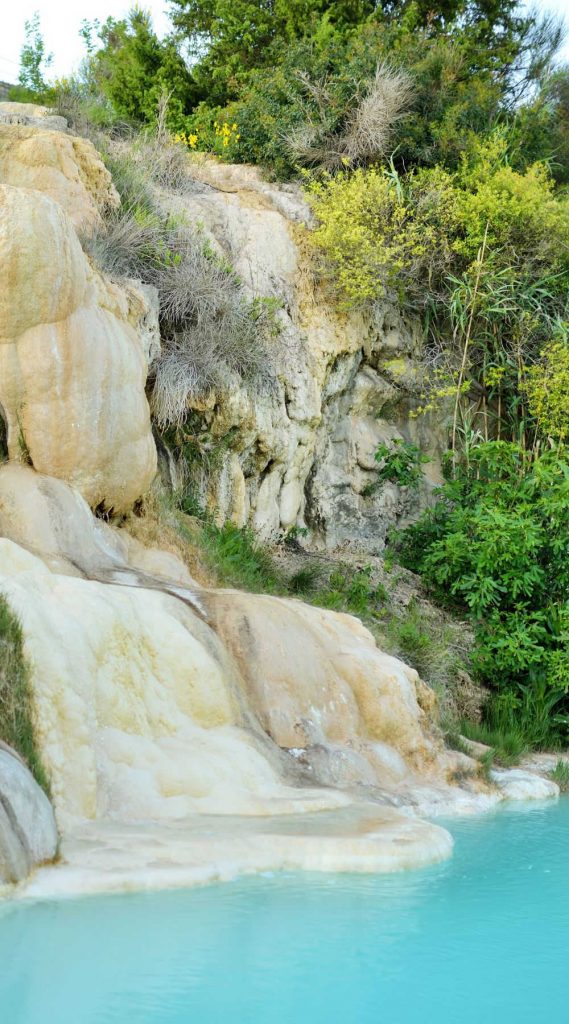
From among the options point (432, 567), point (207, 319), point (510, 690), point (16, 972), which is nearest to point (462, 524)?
point (432, 567)

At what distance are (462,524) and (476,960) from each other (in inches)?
280

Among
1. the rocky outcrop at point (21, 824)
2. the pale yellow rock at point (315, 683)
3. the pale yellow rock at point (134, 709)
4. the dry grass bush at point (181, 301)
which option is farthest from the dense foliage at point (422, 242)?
the rocky outcrop at point (21, 824)

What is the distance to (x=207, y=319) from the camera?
10391mm

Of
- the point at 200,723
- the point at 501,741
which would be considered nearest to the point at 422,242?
the point at 501,741

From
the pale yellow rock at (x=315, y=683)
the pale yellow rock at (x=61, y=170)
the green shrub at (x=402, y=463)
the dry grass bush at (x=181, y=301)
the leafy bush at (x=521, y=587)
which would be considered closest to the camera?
the pale yellow rock at (x=315, y=683)

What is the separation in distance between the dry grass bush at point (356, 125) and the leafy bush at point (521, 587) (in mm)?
5013

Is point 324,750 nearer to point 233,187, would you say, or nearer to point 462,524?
point 462,524

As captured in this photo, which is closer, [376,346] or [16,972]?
[16,972]

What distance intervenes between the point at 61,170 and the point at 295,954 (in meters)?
7.06

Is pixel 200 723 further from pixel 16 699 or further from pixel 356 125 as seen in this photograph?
pixel 356 125

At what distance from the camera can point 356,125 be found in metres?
13.6

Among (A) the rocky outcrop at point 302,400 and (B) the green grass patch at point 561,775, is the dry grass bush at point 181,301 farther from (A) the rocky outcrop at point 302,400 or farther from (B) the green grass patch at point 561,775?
(B) the green grass patch at point 561,775

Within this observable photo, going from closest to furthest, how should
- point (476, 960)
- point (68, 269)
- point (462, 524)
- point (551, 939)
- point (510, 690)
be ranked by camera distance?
point (476, 960), point (551, 939), point (68, 269), point (510, 690), point (462, 524)

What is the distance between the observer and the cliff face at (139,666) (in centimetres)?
491
